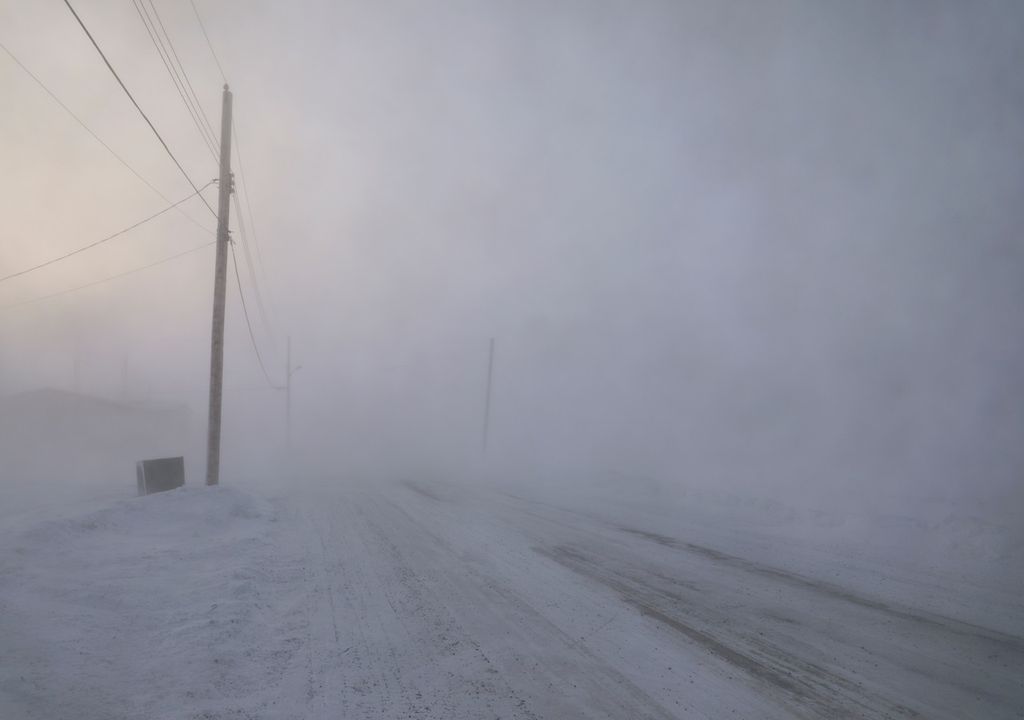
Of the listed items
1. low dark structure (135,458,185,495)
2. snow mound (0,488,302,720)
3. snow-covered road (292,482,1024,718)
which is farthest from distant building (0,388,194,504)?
snow-covered road (292,482,1024,718)

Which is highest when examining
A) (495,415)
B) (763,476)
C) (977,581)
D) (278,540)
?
(977,581)

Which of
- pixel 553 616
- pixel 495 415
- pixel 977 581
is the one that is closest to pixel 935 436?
pixel 977 581

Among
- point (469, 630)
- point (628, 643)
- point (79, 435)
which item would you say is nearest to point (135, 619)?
point (469, 630)

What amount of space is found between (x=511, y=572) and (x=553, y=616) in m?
1.77

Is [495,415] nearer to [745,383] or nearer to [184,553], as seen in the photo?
[745,383]

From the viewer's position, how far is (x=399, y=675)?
4.24 metres

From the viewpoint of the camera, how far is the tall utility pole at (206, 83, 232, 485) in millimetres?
12289

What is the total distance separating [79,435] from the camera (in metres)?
35.4

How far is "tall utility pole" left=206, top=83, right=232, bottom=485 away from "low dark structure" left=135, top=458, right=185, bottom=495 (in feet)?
→ 3.69

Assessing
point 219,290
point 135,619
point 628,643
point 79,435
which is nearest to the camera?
point 628,643

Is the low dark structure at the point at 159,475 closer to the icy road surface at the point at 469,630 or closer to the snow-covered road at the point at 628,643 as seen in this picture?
the icy road surface at the point at 469,630

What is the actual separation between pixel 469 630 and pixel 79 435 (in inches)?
1636

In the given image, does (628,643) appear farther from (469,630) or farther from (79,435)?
(79,435)

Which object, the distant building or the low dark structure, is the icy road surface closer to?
the low dark structure
